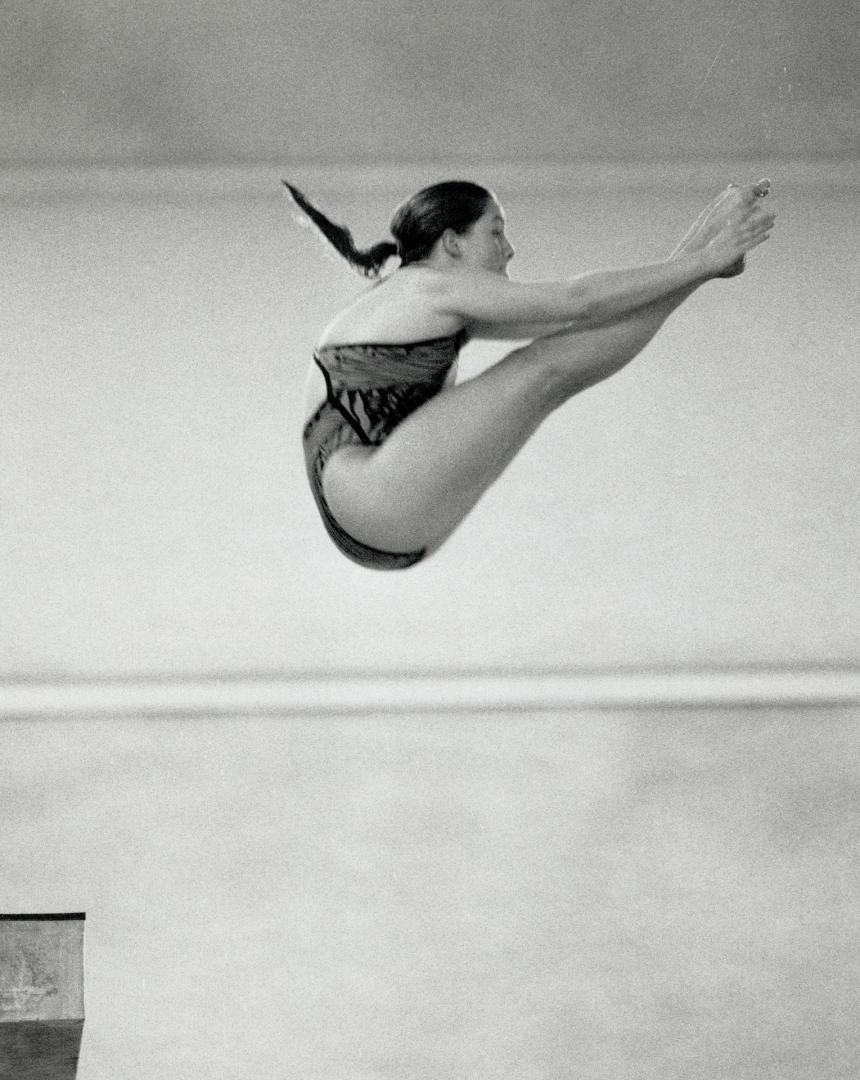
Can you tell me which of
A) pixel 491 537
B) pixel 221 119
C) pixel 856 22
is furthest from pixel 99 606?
pixel 856 22

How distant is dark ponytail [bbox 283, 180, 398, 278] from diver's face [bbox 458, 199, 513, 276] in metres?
0.13

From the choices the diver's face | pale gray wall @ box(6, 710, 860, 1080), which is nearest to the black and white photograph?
pale gray wall @ box(6, 710, 860, 1080)

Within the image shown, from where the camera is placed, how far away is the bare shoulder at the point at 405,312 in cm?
249

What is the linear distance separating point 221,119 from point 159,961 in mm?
2296

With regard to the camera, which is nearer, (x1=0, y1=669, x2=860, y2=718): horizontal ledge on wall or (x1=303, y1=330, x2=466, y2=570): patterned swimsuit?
(x1=303, y1=330, x2=466, y2=570): patterned swimsuit

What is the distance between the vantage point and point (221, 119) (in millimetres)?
4137

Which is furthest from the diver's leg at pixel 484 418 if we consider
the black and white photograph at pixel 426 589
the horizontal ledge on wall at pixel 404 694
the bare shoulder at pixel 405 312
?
the horizontal ledge on wall at pixel 404 694

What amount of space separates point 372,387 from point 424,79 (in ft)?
5.67

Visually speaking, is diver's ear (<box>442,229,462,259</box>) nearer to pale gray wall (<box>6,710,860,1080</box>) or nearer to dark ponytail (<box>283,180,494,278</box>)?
dark ponytail (<box>283,180,494,278</box>)

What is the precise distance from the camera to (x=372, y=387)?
8.30ft

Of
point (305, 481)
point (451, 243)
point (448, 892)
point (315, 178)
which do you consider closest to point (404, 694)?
point (448, 892)

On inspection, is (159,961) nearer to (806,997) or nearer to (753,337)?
(806,997)

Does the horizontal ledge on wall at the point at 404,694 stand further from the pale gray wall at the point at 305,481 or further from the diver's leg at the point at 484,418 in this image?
the diver's leg at the point at 484,418

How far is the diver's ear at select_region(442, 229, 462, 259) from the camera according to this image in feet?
8.30
